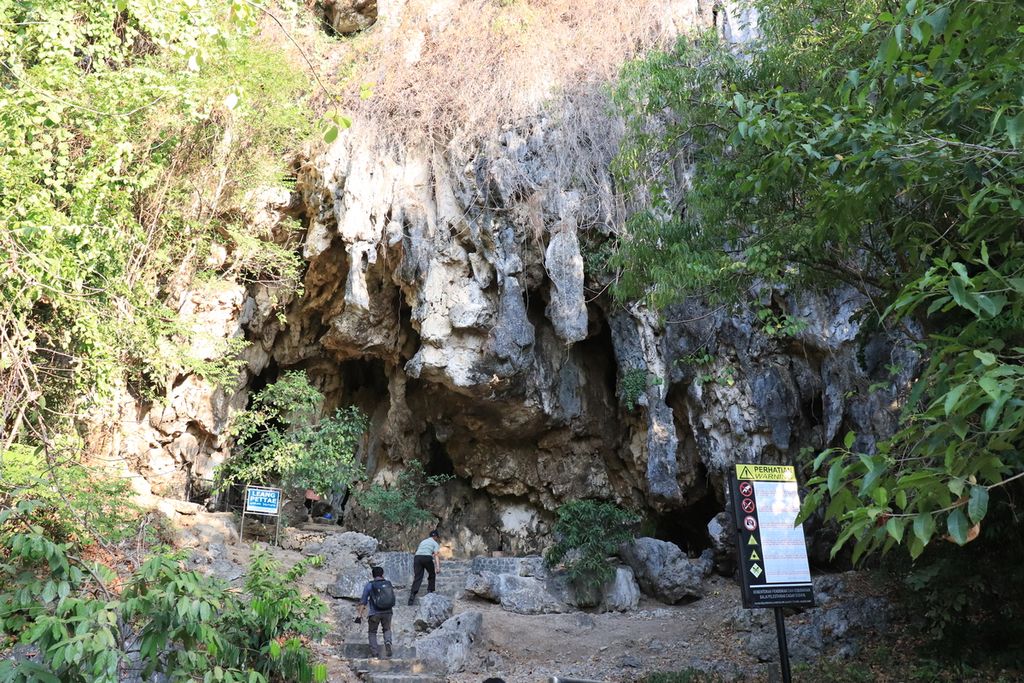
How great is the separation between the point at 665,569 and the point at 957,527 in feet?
32.2

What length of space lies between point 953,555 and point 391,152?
1119 centimetres

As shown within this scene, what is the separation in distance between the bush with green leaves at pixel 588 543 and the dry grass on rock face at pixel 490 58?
7338 mm

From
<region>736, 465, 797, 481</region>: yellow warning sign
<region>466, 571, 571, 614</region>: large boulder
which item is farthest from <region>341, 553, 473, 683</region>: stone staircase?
<region>736, 465, 797, 481</region>: yellow warning sign

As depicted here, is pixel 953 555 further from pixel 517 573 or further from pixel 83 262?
pixel 83 262

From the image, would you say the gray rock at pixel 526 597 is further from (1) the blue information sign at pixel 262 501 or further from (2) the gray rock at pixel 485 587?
(1) the blue information sign at pixel 262 501

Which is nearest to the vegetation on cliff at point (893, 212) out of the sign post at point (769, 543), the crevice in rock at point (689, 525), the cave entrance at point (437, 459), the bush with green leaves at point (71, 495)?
the sign post at point (769, 543)

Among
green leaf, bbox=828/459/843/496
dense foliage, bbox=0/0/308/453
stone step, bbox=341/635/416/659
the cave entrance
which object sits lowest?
stone step, bbox=341/635/416/659

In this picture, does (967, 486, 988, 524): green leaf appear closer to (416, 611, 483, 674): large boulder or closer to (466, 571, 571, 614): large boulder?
(416, 611, 483, 674): large boulder

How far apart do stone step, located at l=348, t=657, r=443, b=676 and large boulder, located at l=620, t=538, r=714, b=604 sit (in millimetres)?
4862

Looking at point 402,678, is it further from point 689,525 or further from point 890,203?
point 689,525

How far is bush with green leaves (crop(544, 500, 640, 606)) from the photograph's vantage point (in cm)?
1067

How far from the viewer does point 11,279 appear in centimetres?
691

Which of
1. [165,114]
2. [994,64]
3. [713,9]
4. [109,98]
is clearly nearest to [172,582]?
[994,64]

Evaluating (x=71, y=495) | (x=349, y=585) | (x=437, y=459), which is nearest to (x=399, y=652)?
(x=349, y=585)
